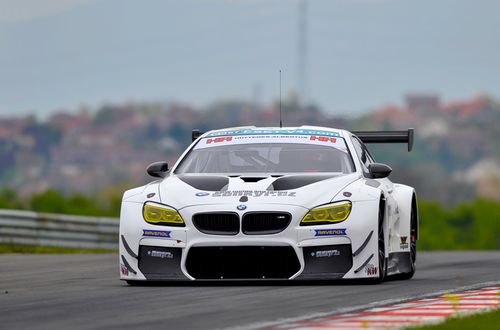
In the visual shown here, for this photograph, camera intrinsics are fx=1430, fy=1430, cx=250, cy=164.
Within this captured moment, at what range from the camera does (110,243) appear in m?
30.2

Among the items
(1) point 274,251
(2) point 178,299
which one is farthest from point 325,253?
(2) point 178,299

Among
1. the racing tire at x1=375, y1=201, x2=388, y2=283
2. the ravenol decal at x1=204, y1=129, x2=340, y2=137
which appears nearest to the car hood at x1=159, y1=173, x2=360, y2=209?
the racing tire at x1=375, y1=201, x2=388, y2=283

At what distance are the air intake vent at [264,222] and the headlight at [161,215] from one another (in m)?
0.53

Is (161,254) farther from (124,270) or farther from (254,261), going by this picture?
(254,261)

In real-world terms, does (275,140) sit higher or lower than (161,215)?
higher

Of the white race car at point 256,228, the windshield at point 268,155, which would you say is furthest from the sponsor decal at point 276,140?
the white race car at point 256,228

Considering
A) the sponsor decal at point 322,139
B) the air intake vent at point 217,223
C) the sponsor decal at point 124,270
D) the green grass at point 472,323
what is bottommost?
the sponsor decal at point 124,270

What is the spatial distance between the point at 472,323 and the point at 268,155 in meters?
4.94

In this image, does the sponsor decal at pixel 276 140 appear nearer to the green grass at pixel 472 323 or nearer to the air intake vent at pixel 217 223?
the air intake vent at pixel 217 223

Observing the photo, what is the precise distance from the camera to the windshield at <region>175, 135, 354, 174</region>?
41.5 ft

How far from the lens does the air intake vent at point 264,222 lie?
1149 cm

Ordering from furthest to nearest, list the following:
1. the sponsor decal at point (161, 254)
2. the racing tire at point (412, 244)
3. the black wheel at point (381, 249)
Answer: the racing tire at point (412, 244) → the black wheel at point (381, 249) → the sponsor decal at point (161, 254)

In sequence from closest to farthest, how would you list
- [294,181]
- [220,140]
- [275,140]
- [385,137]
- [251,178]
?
1. [294,181]
2. [251,178]
3. [275,140]
4. [220,140]
5. [385,137]

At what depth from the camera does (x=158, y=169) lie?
1274 cm
